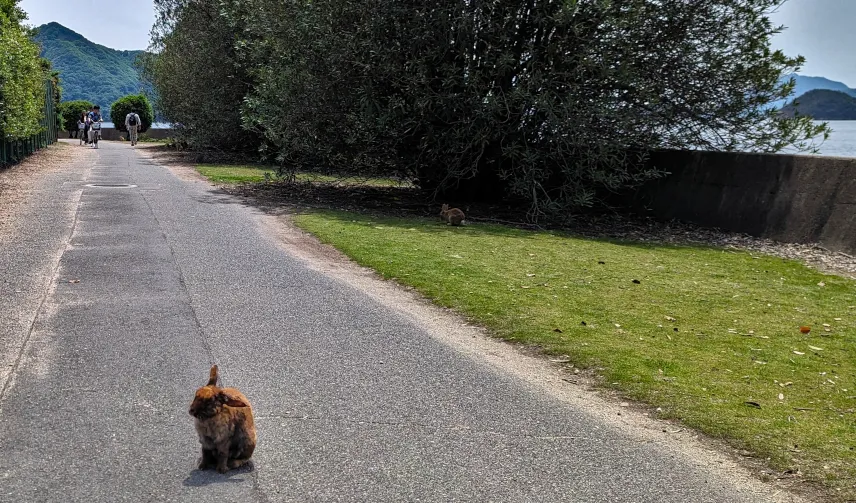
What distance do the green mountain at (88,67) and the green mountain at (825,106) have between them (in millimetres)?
134931

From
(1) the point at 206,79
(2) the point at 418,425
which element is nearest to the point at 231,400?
(2) the point at 418,425

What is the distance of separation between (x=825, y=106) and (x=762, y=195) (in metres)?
7.00

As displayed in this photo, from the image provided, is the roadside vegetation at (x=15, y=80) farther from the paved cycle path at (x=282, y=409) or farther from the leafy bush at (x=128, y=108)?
the leafy bush at (x=128, y=108)

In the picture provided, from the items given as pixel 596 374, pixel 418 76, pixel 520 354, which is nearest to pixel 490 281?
pixel 520 354


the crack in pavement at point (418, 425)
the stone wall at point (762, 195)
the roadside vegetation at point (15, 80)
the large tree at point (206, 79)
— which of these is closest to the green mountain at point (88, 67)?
the large tree at point (206, 79)

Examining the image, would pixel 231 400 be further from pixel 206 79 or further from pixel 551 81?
pixel 206 79

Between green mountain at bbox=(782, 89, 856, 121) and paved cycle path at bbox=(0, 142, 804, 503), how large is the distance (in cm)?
1175

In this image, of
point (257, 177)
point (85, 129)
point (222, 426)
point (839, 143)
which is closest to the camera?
point (222, 426)

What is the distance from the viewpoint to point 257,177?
22.0 m

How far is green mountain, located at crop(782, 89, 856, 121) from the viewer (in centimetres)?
1612

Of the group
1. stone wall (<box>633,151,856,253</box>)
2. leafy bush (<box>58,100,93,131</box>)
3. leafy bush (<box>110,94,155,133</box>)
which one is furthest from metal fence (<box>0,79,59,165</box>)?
leafy bush (<box>58,100,93,131</box>)

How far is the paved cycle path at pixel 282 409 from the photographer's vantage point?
416 cm

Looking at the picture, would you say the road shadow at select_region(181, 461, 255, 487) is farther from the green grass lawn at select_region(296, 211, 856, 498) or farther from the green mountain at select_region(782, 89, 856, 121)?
the green mountain at select_region(782, 89, 856, 121)

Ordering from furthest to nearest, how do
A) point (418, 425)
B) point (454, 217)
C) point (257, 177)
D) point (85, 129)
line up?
1. point (85, 129)
2. point (257, 177)
3. point (454, 217)
4. point (418, 425)
